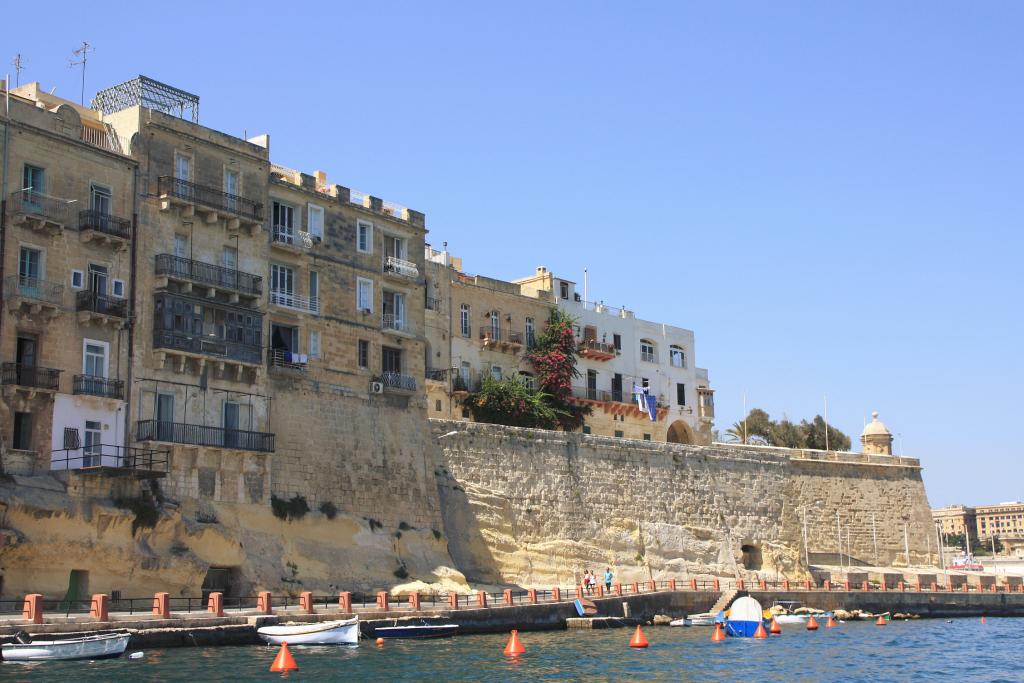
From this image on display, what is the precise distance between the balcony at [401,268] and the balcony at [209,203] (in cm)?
626

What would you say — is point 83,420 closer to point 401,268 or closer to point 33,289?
point 33,289

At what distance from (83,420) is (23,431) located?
1.64m

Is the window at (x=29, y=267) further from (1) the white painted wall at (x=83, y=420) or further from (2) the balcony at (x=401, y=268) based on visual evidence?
(2) the balcony at (x=401, y=268)

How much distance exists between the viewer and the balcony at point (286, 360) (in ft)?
140

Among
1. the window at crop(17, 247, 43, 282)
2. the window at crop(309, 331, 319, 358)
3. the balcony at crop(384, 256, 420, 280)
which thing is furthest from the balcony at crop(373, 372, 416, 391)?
the window at crop(17, 247, 43, 282)

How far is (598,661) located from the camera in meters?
33.2

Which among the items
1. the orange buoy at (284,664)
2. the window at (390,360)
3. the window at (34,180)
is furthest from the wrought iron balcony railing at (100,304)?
the orange buoy at (284,664)

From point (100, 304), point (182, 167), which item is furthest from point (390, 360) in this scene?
point (100, 304)

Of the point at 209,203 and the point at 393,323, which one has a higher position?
the point at 209,203

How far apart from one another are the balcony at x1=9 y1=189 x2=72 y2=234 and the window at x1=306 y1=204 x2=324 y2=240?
9370 millimetres

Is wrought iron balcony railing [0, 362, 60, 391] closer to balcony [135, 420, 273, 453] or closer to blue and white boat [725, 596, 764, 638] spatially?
balcony [135, 420, 273, 453]

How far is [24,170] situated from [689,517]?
3194cm

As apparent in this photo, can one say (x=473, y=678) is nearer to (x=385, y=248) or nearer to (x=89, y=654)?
(x=89, y=654)

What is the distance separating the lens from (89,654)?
28.8 m
